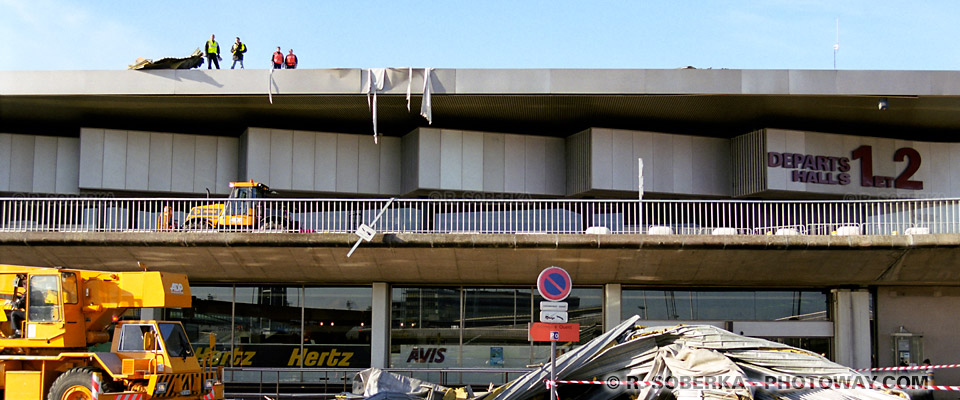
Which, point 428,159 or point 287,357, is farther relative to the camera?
point 428,159

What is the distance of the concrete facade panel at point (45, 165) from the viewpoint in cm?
2384

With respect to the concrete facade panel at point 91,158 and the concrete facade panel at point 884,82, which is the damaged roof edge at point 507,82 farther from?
the concrete facade panel at point 91,158

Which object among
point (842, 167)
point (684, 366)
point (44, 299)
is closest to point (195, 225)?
point (44, 299)

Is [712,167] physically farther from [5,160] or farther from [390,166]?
[5,160]

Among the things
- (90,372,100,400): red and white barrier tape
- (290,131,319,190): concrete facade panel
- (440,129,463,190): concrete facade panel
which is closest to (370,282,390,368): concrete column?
(440,129,463,190): concrete facade panel

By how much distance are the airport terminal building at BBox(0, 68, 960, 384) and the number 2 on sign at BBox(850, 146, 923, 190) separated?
74mm

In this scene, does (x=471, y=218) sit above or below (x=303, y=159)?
below

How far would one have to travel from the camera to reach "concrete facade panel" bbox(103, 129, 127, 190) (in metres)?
23.3

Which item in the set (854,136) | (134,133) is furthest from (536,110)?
(134,133)

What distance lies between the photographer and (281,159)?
23.7 m

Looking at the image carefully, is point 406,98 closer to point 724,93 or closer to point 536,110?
point 536,110

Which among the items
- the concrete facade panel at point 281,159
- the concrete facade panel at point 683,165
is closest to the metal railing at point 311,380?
the concrete facade panel at point 281,159

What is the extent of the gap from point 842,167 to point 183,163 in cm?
1754

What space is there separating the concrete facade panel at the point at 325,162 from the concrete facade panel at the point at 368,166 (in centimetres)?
67
